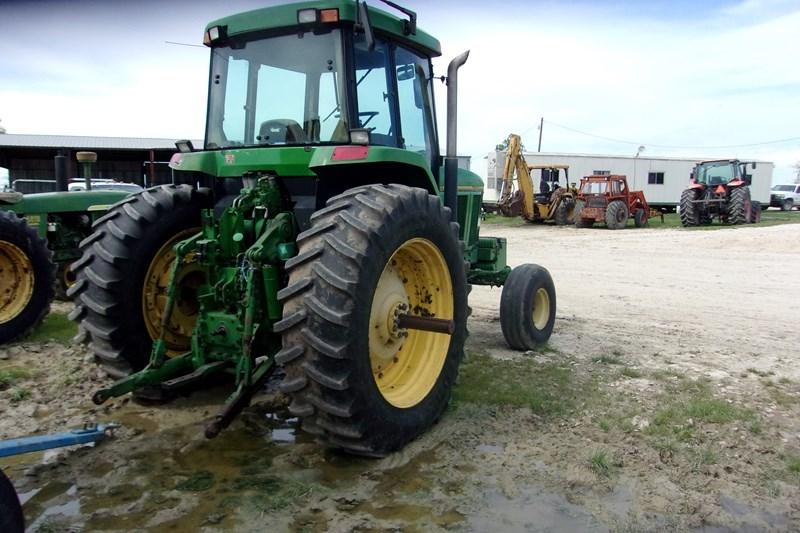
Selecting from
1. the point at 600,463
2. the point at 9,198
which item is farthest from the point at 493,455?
the point at 9,198

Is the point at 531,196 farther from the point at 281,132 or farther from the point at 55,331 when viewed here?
the point at 281,132

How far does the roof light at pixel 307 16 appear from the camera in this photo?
3.94m

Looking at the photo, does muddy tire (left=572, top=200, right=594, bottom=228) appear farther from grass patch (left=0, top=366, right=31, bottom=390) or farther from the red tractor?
grass patch (left=0, top=366, right=31, bottom=390)

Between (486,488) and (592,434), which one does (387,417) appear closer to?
(486,488)

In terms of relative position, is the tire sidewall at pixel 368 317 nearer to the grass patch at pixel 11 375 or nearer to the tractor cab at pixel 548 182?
the grass patch at pixel 11 375

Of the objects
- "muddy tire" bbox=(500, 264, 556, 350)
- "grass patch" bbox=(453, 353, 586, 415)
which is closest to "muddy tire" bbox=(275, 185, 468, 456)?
"grass patch" bbox=(453, 353, 586, 415)

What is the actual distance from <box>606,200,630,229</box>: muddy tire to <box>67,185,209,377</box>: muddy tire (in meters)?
19.5

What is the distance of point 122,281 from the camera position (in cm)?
416

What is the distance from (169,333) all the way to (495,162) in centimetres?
2628

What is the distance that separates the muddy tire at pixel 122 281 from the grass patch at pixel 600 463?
291 cm

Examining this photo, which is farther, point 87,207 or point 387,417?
point 87,207

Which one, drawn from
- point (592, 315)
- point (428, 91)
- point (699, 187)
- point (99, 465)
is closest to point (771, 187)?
point (699, 187)

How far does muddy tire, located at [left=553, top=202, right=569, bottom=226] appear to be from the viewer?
23484 millimetres

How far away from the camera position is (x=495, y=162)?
2955 centimetres
